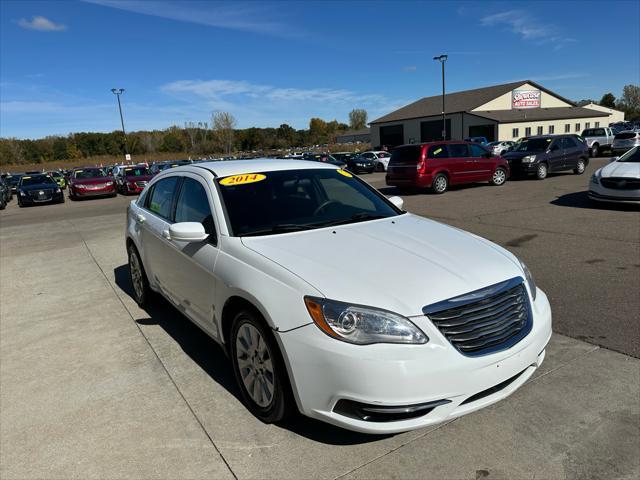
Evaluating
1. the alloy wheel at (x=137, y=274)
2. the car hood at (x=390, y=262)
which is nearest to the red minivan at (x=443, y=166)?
the alloy wheel at (x=137, y=274)

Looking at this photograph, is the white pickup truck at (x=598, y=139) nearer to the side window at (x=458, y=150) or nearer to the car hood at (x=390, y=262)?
the side window at (x=458, y=150)

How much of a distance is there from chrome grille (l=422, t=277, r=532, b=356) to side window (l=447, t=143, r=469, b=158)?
48.9ft

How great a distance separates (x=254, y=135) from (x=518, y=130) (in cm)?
6202

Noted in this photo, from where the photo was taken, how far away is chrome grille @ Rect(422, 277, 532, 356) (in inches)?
96.6

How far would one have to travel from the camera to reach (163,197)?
4.71m

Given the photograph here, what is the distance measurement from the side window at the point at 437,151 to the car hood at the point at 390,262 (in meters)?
13.4

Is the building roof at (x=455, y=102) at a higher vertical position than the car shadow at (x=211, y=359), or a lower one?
higher

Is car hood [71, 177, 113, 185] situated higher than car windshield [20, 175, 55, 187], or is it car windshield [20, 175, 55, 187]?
car windshield [20, 175, 55, 187]

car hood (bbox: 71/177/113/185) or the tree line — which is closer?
car hood (bbox: 71/177/113/185)

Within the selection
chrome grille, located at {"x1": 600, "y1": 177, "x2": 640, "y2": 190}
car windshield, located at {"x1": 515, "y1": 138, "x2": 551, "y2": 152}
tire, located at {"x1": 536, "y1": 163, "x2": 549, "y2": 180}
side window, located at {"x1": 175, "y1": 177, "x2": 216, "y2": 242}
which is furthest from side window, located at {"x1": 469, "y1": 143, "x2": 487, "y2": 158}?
side window, located at {"x1": 175, "y1": 177, "x2": 216, "y2": 242}

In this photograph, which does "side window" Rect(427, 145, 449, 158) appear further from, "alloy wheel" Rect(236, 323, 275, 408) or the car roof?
"alloy wheel" Rect(236, 323, 275, 408)

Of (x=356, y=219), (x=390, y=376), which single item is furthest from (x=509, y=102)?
(x=390, y=376)

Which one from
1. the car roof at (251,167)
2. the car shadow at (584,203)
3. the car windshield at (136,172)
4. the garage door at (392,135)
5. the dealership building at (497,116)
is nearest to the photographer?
the car roof at (251,167)

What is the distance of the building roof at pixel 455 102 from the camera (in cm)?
6166
